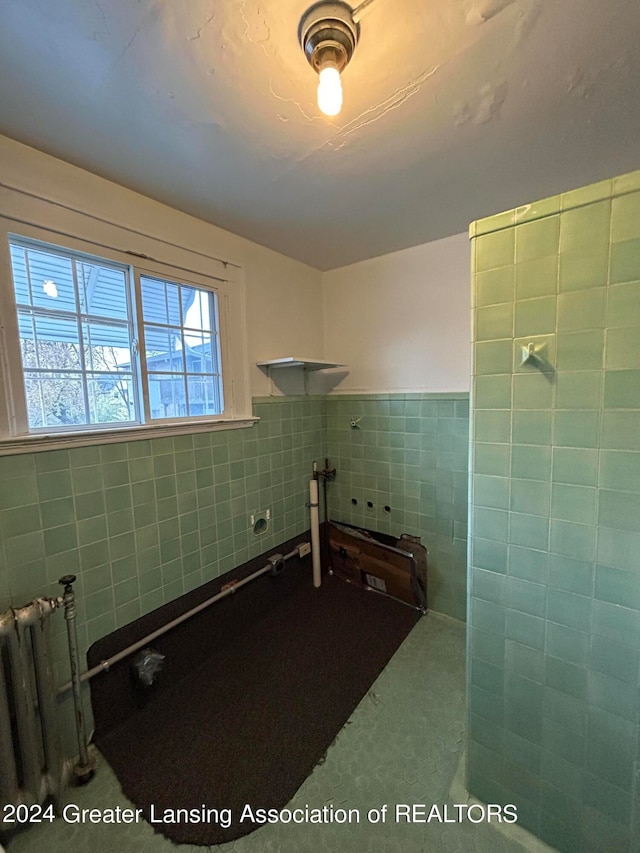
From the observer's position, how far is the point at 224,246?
1.89 meters

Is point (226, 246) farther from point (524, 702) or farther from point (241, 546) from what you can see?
point (524, 702)

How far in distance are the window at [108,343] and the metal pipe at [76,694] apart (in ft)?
2.20

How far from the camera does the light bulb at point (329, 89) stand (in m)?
0.81

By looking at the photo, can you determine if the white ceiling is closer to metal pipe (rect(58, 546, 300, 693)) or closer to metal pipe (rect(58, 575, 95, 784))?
metal pipe (rect(58, 575, 95, 784))

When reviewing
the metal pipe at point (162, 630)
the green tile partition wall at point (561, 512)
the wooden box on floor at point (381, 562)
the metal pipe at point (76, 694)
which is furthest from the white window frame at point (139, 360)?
the green tile partition wall at point (561, 512)

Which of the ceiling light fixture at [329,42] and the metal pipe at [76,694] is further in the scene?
the metal pipe at [76,694]

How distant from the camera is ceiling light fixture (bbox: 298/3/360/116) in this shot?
0.77 m

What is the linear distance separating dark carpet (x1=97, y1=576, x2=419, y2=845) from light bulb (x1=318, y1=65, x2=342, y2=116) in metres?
2.16

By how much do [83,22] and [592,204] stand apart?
129 centimetres

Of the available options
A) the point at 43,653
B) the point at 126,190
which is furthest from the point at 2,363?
the point at 43,653

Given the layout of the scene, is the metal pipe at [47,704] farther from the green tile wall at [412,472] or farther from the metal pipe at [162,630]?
the green tile wall at [412,472]

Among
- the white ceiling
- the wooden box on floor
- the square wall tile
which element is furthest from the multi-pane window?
the square wall tile

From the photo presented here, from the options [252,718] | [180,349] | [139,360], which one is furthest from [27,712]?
[180,349]

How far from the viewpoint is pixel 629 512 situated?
2.73 feet
